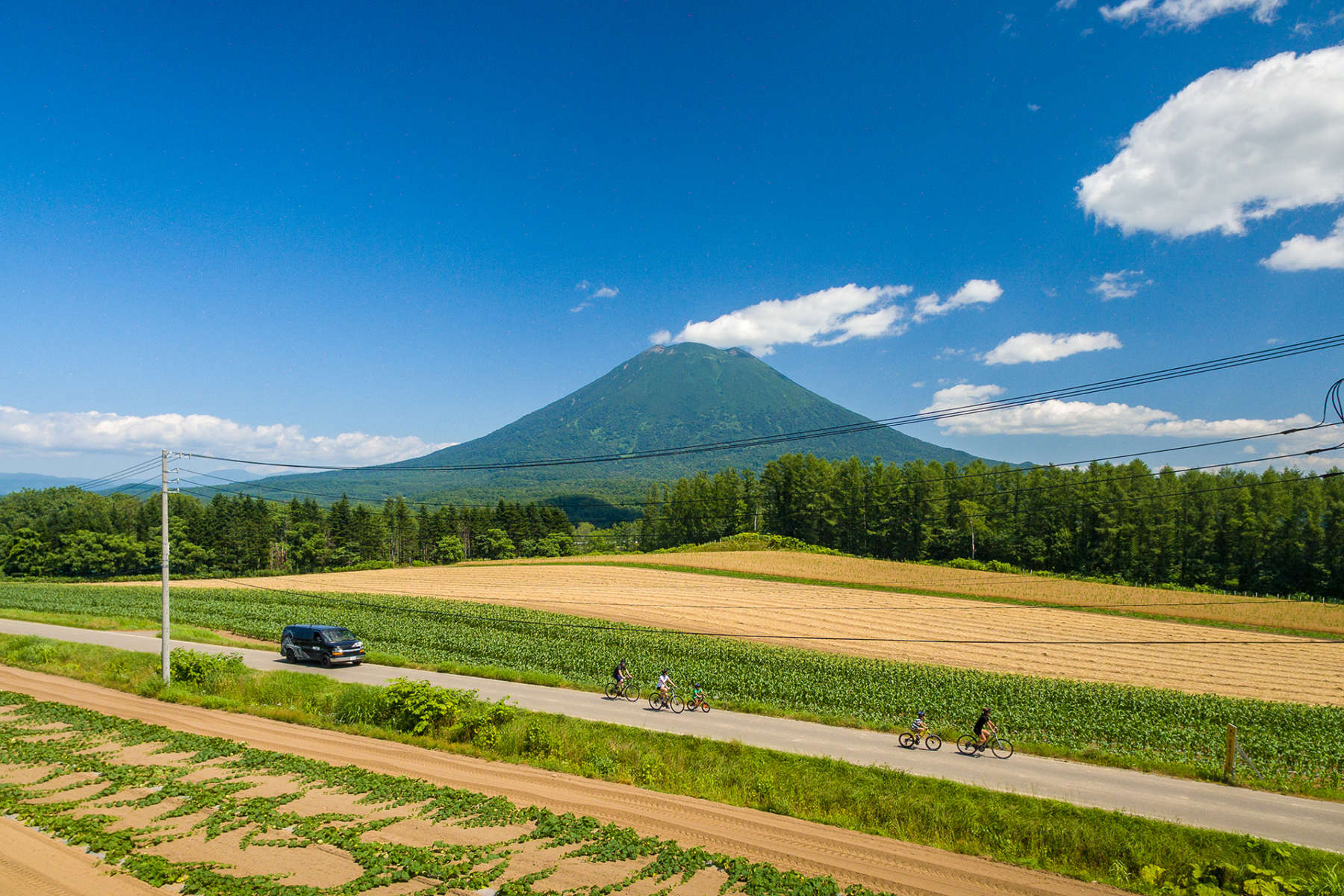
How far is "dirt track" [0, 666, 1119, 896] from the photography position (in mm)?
11148

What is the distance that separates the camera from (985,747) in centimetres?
2028

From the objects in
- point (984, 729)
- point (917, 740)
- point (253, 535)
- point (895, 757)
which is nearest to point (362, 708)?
point (895, 757)

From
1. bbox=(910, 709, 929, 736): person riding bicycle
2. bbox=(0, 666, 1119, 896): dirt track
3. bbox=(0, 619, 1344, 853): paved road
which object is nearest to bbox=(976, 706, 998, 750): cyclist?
bbox=(0, 619, 1344, 853): paved road

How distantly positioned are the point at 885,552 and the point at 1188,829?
8181 cm

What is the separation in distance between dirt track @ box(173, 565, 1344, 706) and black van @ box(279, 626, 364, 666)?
18.4m

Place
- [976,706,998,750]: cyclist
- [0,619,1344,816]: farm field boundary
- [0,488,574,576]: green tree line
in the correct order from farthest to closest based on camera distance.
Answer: [0,488,574,576]: green tree line
[976,706,998,750]: cyclist
[0,619,1344,816]: farm field boundary

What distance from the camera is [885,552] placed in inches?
3671

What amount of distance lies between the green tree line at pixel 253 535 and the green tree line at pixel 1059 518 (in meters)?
25.0

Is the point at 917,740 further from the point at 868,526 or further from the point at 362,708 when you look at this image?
the point at 868,526

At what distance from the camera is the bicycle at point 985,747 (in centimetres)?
2022

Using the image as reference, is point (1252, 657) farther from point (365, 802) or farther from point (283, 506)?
point (283, 506)

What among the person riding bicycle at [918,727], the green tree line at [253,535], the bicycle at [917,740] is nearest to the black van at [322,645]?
the bicycle at [917,740]

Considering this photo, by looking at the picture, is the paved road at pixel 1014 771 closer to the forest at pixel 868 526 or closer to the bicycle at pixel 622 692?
the bicycle at pixel 622 692

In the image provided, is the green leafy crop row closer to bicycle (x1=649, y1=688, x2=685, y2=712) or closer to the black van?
bicycle (x1=649, y1=688, x2=685, y2=712)
